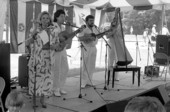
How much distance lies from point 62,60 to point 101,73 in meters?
2.82

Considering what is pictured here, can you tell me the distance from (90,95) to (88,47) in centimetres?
101

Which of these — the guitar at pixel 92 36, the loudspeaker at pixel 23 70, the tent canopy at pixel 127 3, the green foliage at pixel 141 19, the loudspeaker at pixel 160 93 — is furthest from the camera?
the green foliage at pixel 141 19

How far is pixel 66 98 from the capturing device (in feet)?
14.3

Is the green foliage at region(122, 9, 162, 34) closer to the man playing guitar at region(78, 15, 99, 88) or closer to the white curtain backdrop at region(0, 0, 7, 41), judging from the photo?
the man playing guitar at region(78, 15, 99, 88)

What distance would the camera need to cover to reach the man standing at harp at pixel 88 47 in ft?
16.0

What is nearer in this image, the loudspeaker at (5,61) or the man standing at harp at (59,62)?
the loudspeaker at (5,61)

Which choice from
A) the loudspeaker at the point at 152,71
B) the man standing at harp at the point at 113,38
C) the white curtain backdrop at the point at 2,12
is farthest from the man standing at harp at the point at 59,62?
the loudspeaker at the point at 152,71

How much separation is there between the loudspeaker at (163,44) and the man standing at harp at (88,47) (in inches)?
93.4

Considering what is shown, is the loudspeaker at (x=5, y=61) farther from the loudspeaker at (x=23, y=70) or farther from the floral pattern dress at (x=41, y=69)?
the loudspeaker at (x=23, y=70)

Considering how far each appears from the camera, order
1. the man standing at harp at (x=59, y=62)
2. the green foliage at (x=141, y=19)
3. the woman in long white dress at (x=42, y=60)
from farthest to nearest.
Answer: the green foliage at (x=141, y=19) < the man standing at harp at (x=59, y=62) < the woman in long white dress at (x=42, y=60)

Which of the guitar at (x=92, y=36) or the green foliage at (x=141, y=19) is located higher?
the green foliage at (x=141, y=19)

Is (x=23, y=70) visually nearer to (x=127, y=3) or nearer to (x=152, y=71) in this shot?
(x=152, y=71)

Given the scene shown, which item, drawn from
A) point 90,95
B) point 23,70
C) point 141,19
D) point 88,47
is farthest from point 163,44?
point 141,19

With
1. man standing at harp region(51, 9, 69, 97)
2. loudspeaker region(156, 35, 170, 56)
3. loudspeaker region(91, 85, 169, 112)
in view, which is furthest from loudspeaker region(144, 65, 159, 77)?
loudspeaker region(91, 85, 169, 112)
